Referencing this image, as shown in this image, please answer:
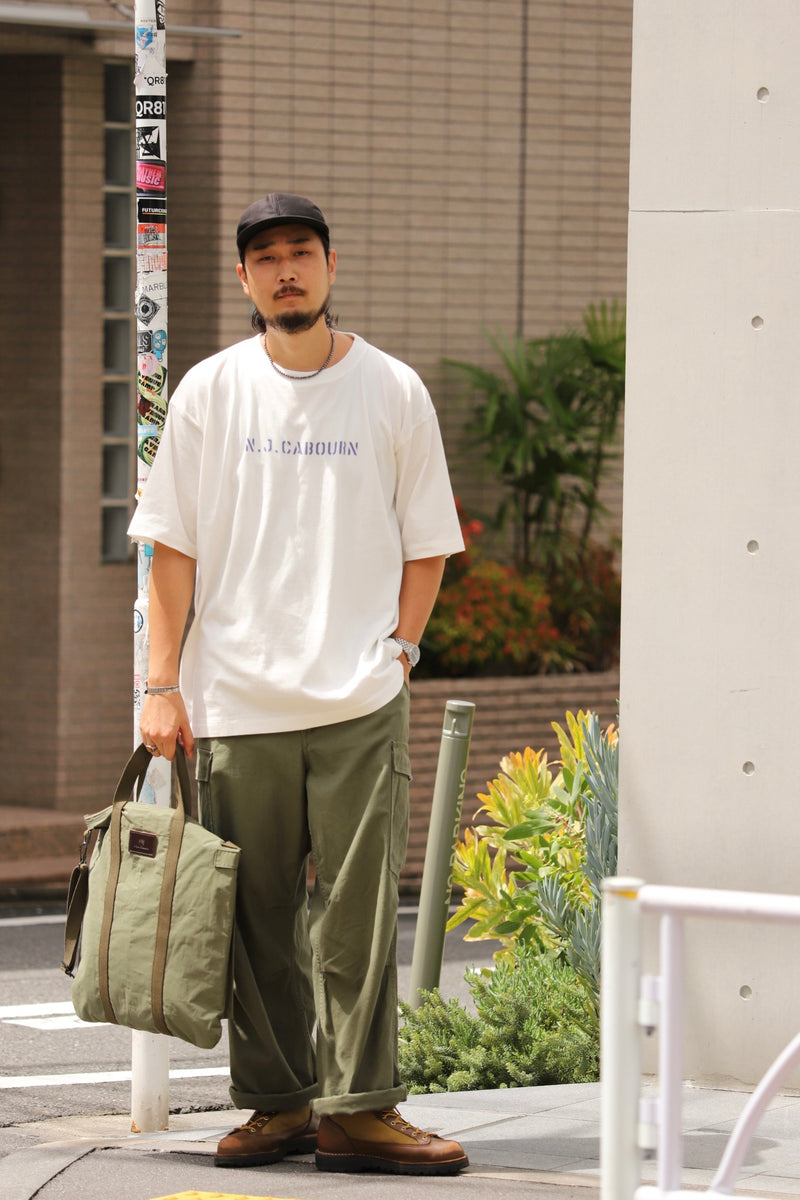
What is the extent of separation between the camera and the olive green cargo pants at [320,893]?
4559mm

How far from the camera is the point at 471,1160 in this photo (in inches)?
186

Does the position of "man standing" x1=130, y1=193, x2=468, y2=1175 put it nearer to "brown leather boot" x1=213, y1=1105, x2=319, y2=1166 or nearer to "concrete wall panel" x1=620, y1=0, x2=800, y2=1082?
"brown leather boot" x1=213, y1=1105, x2=319, y2=1166

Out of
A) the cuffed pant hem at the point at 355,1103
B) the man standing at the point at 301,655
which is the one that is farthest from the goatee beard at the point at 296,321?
the cuffed pant hem at the point at 355,1103

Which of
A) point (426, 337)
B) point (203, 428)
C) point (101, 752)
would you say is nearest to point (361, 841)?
point (203, 428)

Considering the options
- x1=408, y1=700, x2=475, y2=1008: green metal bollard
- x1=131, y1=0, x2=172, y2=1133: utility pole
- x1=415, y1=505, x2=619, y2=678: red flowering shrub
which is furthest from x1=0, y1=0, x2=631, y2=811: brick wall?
x1=131, y1=0, x2=172, y2=1133: utility pole

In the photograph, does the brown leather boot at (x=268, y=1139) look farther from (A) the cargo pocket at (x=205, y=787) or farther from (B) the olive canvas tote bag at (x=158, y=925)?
(A) the cargo pocket at (x=205, y=787)

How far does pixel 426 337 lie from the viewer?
1174 cm

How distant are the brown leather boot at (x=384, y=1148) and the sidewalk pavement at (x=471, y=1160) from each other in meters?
0.03

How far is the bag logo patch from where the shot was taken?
461 cm

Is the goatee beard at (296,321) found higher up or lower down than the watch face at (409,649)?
higher up

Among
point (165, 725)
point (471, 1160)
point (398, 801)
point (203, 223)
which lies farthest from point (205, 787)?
point (203, 223)

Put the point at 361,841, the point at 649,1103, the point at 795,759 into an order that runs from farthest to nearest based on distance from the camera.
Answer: the point at 795,759 < the point at 361,841 < the point at 649,1103

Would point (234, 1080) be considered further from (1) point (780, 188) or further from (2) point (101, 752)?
(2) point (101, 752)

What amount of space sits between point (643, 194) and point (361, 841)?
1.85 meters
